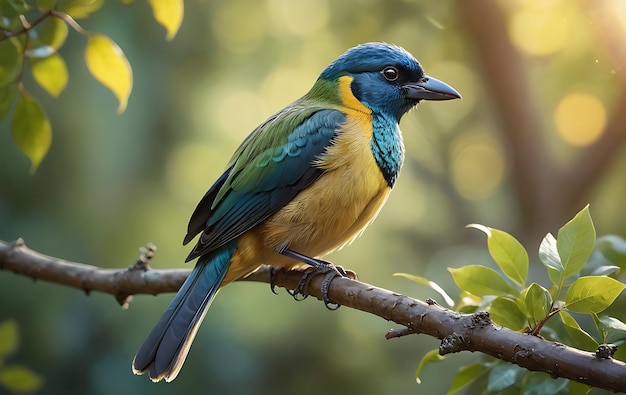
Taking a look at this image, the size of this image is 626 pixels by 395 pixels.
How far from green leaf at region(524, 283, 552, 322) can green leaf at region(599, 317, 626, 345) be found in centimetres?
12

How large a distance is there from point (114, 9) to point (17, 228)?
1419mm

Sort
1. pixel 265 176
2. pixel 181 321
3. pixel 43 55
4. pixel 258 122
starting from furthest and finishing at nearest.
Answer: pixel 258 122 → pixel 265 176 → pixel 181 321 → pixel 43 55

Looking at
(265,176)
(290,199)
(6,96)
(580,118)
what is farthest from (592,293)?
(580,118)

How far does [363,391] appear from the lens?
421cm

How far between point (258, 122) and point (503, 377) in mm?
3423

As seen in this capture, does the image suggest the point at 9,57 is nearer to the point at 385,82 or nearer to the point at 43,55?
the point at 43,55

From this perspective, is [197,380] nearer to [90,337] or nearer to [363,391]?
[90,337]

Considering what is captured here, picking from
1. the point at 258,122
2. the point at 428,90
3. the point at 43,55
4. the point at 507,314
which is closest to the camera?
the point at 507,314

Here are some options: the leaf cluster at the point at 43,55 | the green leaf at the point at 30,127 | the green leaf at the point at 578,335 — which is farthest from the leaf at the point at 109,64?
the green leaf at the point at 578,335

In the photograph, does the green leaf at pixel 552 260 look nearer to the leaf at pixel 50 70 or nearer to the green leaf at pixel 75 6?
the green leaf at pixel 75 6

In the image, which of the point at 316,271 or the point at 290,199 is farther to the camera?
the point at 290,199

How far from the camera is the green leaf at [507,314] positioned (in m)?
1.79

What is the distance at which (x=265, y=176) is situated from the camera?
2.75 meters

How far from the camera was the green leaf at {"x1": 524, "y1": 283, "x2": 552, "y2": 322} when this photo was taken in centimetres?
170
